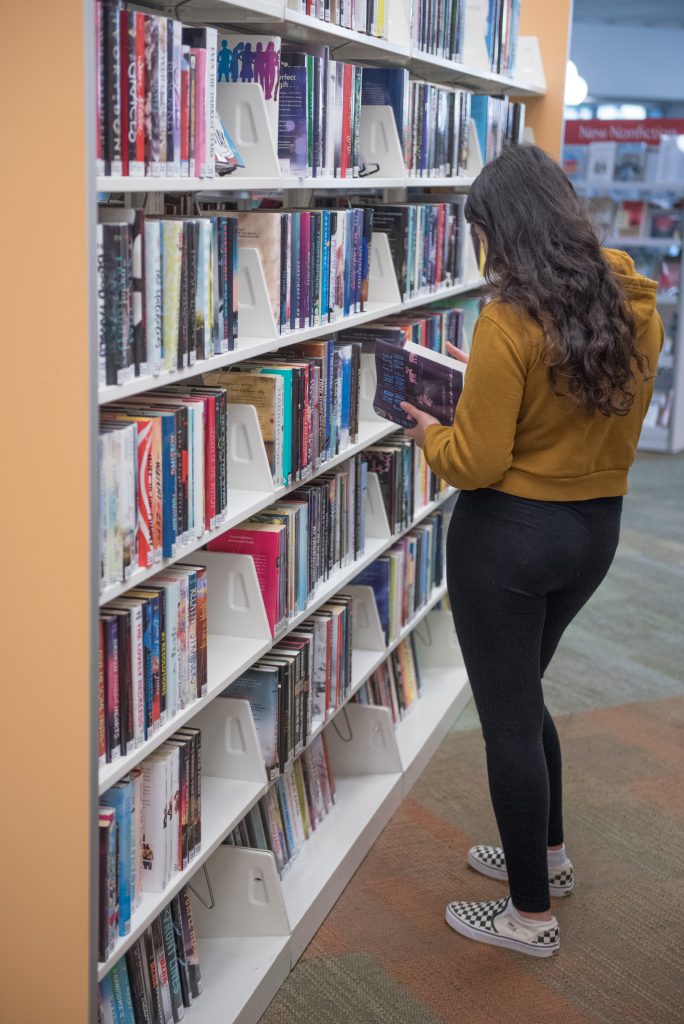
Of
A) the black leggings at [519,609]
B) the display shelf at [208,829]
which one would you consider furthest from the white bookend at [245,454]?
the display shelf at [208,829]

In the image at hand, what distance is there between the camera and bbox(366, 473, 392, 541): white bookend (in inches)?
120

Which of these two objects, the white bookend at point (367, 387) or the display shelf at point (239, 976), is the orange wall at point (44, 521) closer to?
the display shelf at point (239, 976)

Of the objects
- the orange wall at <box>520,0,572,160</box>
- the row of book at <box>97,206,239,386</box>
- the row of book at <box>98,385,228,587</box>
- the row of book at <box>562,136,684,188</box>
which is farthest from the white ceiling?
the row of book at <box>98,385,228,587</box>

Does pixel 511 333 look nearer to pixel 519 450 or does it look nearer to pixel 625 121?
pixel 519 450

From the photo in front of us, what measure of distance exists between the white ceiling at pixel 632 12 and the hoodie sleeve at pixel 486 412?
938 cm

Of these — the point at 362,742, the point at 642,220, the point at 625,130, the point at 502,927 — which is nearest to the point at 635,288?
the point at 502,927

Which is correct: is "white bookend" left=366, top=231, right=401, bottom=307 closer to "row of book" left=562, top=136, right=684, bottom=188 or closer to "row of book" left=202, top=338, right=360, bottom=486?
"row of book" left=202, top=338, right=360, bottom=486

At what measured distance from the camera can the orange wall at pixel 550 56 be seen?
3984 mm

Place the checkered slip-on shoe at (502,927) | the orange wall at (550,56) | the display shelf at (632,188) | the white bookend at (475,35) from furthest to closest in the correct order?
the display shelf at (632,188) < the orange wall at (550,56) < the white bookend at (475,35) < the checkered slip-on shoe at (502,927)

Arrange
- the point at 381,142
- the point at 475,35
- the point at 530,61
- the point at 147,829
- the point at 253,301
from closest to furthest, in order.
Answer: the point at 147,829, the point at 253,301, the point at 381,142, the point at 475,35, the point at 530,61

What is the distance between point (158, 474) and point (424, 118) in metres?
1.63

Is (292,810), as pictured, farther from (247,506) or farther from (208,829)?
(247,506)

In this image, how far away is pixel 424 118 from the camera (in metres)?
3.04

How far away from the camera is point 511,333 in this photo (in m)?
2.02
